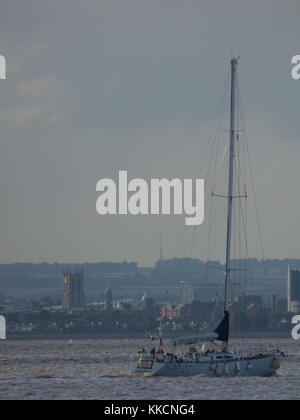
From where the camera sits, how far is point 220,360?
344 ft

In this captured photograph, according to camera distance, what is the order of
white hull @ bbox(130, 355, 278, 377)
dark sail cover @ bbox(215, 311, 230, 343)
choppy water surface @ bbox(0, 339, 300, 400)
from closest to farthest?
choppy water surface @ bbox(0, 339, 300, 400)
white hull @ bbox(130, 355, 278, 377)
dark sail cover @ bbox(215, 311, 230, 343)

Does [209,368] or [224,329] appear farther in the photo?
[224,329]

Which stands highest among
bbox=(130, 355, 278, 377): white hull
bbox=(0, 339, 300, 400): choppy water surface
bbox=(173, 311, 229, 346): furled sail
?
bbox=(173, 311, 229, 346): furled sail

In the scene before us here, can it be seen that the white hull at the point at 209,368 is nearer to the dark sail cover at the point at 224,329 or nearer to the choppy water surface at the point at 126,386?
the choppy water surface at the point at 126,386

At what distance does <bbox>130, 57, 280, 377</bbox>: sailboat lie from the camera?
344 feet

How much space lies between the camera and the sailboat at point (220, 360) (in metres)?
105

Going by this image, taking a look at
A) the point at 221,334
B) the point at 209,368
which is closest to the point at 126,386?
the point at 209,368

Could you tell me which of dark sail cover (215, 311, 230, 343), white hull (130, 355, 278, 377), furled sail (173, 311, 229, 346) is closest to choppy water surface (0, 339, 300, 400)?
white hull (130, 355, 278, 377)

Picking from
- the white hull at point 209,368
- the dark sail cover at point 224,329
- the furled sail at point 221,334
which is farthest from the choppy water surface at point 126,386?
the dark sail cover at point 224,329

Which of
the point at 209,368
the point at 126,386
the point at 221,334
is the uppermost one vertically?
the point at 221,334

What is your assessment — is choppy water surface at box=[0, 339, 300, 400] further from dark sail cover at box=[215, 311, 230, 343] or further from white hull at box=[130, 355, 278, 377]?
dark sail cover at box=[215, 311, 230, 343]

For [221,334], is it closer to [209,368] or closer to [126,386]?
[209,368]
